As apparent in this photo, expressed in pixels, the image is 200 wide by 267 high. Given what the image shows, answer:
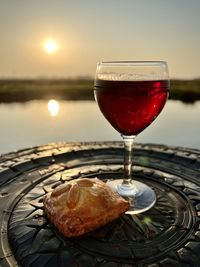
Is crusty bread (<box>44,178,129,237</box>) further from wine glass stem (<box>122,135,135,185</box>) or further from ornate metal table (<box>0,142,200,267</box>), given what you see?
wine glass stem (<box>122,135,135,185</box>)

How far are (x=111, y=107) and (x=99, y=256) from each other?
30cm

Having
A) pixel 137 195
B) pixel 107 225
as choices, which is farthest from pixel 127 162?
pixel 107 225

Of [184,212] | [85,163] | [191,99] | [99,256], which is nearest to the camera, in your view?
[99,256]

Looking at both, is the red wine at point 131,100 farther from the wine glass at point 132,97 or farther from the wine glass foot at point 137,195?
the wine glass foot at point 137,195

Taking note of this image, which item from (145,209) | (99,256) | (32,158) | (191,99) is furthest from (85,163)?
(191,99)

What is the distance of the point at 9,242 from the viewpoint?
1.45ft

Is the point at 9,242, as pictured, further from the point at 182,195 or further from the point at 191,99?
the point at 191,99

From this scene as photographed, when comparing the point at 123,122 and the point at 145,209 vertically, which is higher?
the point at 123,122

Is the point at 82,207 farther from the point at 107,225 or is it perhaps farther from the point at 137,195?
the point at 137,195

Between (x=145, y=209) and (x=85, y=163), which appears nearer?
(x=145, y=209)

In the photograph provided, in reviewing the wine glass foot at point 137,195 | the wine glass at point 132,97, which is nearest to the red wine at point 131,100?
the wine glass at point 132,97

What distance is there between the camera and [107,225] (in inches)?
19.1

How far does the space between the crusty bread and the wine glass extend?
6cm

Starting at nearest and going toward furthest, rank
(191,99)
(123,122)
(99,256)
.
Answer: (99,256) → (123,122) → (191,99)
